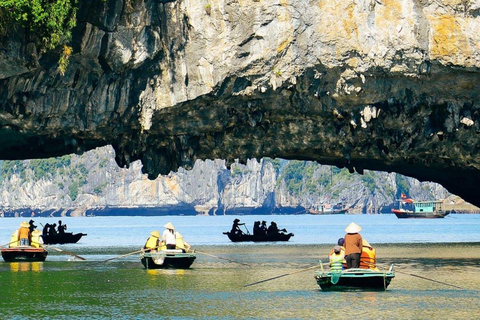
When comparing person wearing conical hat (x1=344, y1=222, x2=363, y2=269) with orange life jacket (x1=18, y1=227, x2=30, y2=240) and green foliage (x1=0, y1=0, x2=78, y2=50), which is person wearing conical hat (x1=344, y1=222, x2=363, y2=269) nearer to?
green foliage (x1=0, y1=0, x2=78, y2=50)

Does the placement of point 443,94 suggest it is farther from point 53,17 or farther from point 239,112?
point 53,17

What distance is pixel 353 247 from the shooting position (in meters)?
32.3

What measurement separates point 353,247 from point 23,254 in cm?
1890

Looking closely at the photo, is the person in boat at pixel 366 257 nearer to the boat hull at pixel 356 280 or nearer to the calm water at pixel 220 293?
the boat hull at pixel 356 280

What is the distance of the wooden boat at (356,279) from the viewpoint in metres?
32.1

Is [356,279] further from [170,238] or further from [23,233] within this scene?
[23,233]

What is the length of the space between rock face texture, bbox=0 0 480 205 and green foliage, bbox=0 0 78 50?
2.83 feet

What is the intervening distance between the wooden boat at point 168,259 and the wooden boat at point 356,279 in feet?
33.1

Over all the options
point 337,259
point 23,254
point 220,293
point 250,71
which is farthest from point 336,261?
point 23,254

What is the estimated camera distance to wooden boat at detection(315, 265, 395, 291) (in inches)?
1262

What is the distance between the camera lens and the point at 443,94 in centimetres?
4491

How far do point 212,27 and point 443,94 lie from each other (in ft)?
33.9

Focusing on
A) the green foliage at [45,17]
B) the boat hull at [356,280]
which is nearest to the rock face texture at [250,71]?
the green foliage at [45,17]

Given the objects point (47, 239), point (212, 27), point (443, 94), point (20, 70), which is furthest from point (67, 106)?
point (47, 239)
